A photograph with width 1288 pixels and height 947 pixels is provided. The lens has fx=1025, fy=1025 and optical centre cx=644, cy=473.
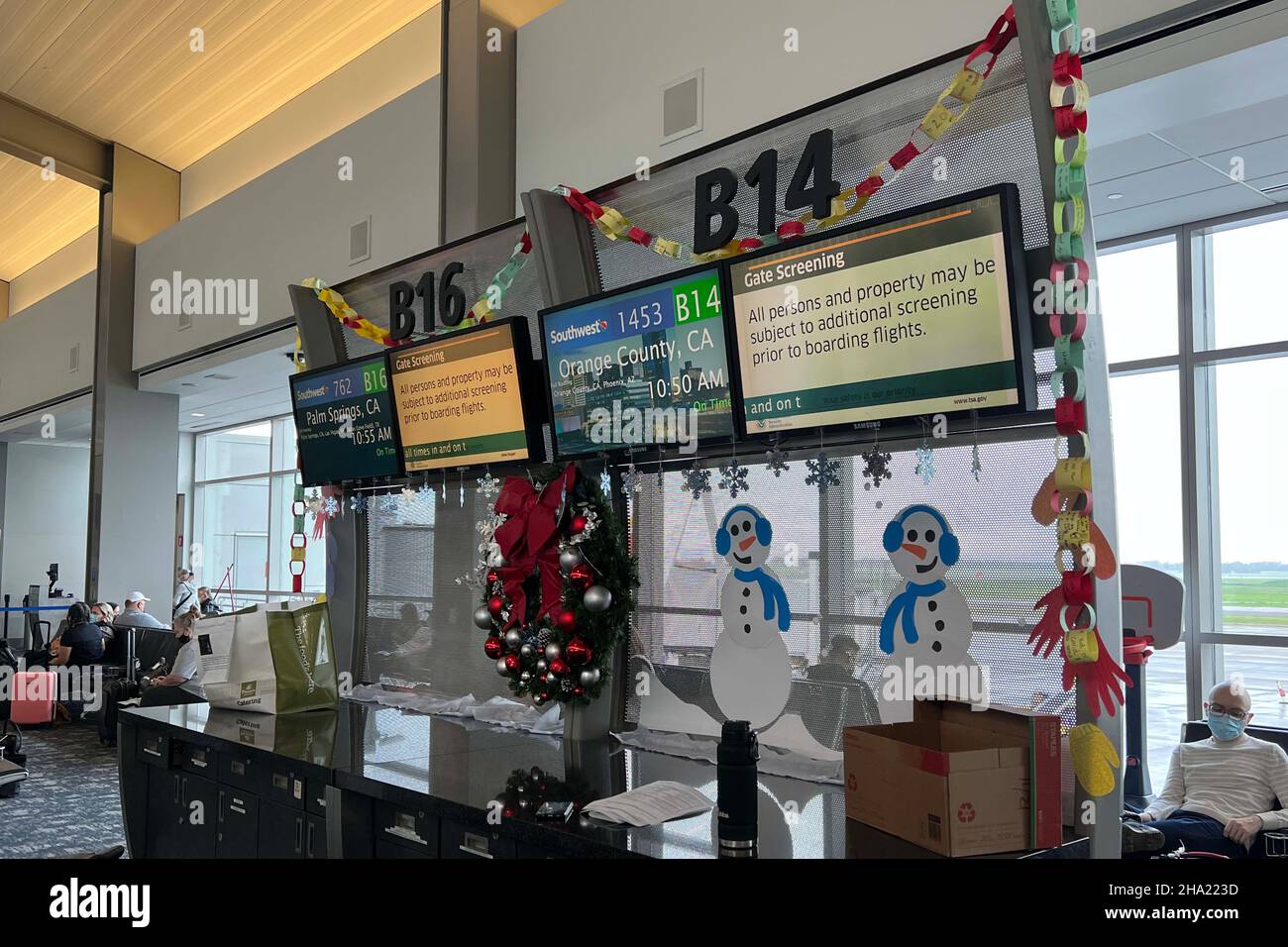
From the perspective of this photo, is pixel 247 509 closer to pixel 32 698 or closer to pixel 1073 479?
pixel 32 698

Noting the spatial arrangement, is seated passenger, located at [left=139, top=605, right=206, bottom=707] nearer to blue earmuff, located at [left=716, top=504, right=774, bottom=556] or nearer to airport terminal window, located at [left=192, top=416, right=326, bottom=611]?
blue earmuff, located at [left=716, top=504, right=774, bottom=556]

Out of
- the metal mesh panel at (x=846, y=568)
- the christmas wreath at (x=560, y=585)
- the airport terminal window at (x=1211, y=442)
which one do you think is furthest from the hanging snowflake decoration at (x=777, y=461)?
the airport terminal window at (x=1211, y=442)

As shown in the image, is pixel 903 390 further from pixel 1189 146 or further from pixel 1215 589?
pixel 1215 589

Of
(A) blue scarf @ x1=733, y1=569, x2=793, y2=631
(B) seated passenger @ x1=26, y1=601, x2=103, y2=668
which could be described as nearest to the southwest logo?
(A) blue scarf @ x1=733, y1=569, x2=793, y2=631

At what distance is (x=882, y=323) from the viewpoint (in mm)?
2703

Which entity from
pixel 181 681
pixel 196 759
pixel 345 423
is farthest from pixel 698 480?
pixel 181 681

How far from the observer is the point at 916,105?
286 centimetres

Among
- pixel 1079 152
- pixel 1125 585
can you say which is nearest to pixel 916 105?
pixel 1079 152

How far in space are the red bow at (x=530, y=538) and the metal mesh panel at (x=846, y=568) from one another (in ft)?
0.95

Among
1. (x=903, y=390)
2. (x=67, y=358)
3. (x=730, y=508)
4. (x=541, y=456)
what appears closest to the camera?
(x=903, y=390)

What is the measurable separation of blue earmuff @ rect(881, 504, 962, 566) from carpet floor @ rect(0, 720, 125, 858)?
14.9ft

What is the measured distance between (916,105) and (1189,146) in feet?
12.4

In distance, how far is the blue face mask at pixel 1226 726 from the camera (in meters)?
4.90

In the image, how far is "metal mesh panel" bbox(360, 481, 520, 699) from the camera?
14.6 feet
